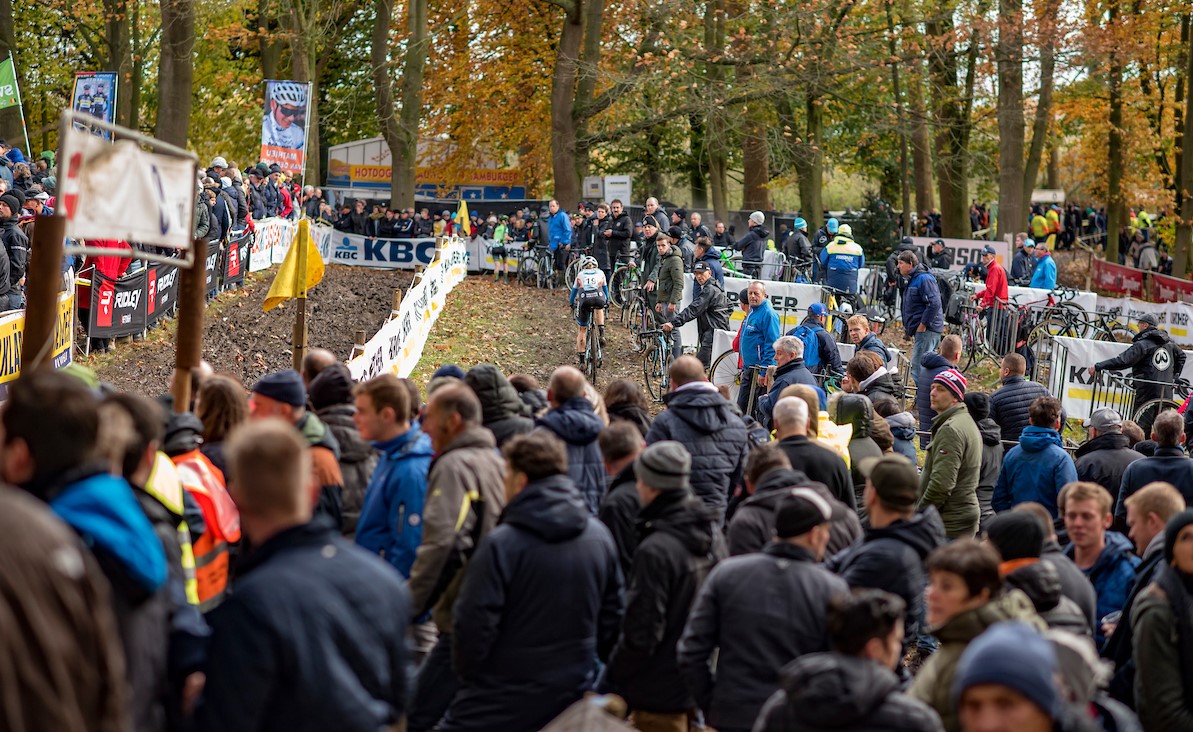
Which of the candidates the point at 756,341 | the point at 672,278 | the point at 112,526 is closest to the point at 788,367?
A: the point at 756,341

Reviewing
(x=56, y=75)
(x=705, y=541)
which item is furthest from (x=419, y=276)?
(x=56, y=75)

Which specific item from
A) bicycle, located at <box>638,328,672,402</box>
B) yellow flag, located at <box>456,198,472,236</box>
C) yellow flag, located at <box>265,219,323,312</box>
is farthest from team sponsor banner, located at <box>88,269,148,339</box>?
yellow flag, located at <box>456,198,472,236</box>

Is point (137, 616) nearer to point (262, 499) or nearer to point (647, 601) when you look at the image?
point (262, 499)

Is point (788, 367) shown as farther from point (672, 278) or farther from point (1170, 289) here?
point (1170, 289)

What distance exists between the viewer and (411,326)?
2042cm

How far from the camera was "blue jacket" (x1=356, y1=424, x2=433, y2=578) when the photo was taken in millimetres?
5980

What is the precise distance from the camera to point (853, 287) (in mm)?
22906

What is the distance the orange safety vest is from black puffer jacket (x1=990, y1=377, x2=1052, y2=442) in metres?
8.17

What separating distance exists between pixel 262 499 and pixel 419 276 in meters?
21.8

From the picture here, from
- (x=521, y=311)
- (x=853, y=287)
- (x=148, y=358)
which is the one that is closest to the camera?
(x=148, y=358)

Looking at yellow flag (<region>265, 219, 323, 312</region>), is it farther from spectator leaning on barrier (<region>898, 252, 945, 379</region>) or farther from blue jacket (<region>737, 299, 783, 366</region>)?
spectator leaning on barrier (<region>898, 252, 945, 379</region>)

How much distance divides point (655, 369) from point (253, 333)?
6.45 meters

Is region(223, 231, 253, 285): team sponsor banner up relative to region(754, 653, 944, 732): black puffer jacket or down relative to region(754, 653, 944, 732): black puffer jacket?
up

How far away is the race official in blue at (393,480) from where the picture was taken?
236 inches
